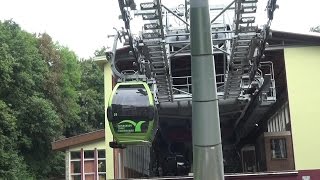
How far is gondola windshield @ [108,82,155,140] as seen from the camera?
46.7ft

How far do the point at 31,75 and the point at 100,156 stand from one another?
42.2ft

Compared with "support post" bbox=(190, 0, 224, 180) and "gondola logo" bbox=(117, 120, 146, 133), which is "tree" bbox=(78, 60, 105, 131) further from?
"support post" bbox=(190, 0, 224, 180)

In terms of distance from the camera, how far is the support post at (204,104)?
6504mm

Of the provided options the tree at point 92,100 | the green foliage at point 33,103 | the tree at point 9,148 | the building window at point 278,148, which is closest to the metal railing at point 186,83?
the building window at point 278,148

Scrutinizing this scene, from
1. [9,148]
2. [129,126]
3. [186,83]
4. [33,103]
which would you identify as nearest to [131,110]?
[129,126]

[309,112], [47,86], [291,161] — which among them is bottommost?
[291,161]

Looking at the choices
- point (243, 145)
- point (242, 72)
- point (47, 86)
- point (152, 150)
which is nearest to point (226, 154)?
point (243, 145)

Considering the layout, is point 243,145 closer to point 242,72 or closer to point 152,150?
point 152,150

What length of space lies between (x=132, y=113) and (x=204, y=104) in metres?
7.77

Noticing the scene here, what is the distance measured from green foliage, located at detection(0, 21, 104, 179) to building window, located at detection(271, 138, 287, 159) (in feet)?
65.7

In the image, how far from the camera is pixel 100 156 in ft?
119

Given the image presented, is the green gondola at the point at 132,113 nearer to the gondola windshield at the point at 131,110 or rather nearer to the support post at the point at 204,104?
the gondola windshield at the point at 131,110

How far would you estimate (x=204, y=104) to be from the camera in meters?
6.62

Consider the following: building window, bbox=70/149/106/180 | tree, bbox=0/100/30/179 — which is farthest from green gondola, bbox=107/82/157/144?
tree, bbox=0/100/30/179
